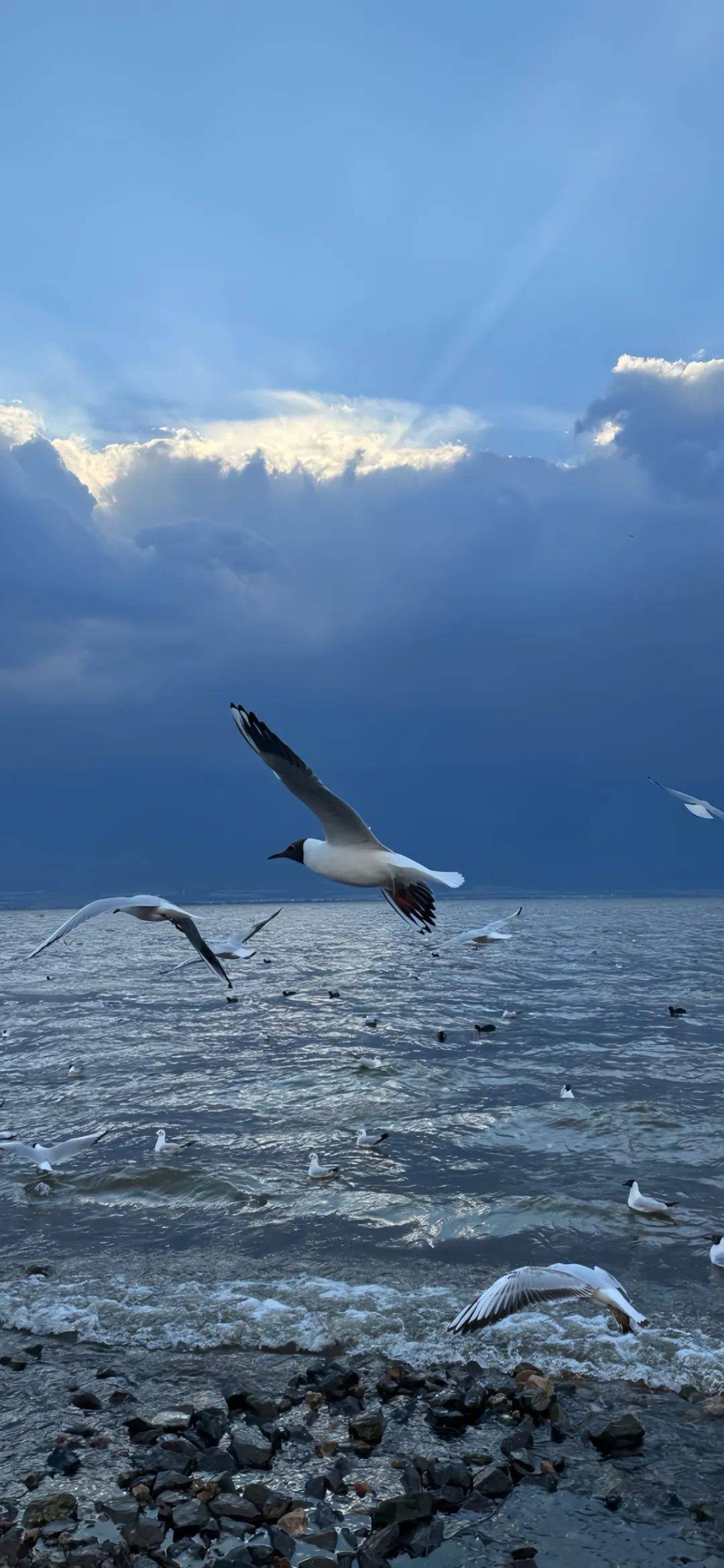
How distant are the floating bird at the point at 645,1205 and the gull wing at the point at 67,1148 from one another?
7057mm

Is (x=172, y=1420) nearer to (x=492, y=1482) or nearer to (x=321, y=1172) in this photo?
(x=492, y=1482)

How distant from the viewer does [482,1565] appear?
18.3 feet

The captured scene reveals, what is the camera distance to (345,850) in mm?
8656

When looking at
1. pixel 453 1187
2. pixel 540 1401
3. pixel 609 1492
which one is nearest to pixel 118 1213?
pixel 453 1187

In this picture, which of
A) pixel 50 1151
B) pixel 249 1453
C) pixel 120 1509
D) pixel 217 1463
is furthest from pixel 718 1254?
pixel 50 1151

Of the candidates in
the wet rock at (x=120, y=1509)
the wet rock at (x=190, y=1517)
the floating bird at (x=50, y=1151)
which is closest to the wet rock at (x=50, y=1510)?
the wet rock at (x=120, y=1509)

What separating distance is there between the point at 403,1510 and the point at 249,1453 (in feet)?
3.83

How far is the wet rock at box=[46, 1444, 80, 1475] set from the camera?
21.3ft

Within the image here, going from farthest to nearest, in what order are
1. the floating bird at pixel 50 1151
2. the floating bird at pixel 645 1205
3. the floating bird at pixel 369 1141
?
the floating bird at pixel 369 1141
the floating bird at pixel 50 1151
the floating bird at pixel 645 1205

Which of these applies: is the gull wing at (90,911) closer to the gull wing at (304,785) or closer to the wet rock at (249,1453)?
the gull wing at (304,785)

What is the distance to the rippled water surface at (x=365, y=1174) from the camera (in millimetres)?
8969

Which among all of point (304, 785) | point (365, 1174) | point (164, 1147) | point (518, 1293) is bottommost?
point (365, 1174)

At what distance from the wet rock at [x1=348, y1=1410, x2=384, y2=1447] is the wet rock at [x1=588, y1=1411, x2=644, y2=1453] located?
1438 mm

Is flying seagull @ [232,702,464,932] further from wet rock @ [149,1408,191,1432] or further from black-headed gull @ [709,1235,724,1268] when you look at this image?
black-headed gull @ [709,1235,724,1268]
